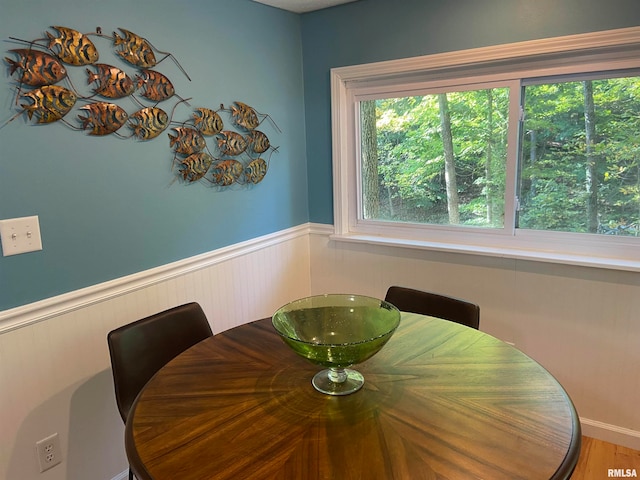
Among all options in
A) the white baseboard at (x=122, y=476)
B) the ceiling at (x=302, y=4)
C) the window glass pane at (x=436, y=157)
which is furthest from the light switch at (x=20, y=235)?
the window glass pane at (x=436, y=157)

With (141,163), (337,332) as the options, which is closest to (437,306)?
(337,332)

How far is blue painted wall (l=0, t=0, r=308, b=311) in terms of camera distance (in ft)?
5.11

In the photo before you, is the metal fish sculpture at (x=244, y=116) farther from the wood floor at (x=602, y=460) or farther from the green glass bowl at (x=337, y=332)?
the wood floor at (x=602, y=460)

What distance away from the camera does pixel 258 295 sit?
8.69ft

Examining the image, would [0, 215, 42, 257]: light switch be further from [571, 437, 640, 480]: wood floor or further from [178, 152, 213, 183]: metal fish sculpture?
[571, 437, 640, 480]: wood floor

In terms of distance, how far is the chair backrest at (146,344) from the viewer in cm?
158

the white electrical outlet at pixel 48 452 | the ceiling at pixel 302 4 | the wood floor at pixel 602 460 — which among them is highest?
the ceiling at pixel 302 4

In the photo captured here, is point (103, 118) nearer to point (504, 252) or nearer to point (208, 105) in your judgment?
point (208, 105)

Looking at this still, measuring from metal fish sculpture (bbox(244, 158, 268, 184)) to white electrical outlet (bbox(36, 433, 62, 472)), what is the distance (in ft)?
4.77

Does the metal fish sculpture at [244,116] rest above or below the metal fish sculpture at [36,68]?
below

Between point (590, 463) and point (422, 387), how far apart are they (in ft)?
4.51

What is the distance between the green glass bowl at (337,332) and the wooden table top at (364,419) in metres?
0.07

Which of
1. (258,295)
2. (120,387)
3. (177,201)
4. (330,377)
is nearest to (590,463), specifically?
(330,377)

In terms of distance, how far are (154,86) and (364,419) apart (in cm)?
159
